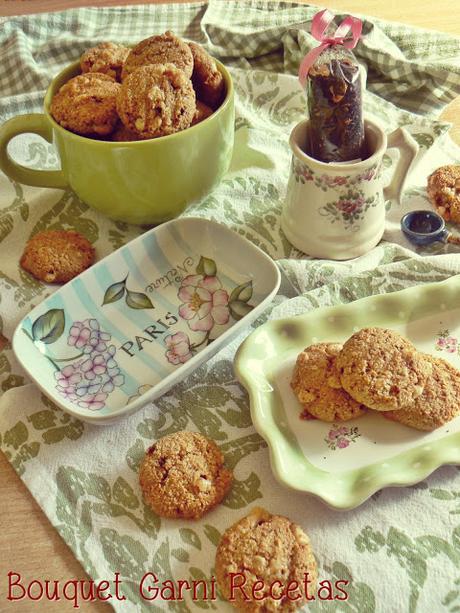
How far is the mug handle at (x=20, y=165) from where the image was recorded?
2.82ft

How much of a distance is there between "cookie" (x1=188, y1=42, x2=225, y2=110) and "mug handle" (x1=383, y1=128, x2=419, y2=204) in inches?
8.5

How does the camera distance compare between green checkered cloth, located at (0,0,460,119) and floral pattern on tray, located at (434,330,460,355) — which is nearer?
floral pattern on tray, located at (434,330,460,355)

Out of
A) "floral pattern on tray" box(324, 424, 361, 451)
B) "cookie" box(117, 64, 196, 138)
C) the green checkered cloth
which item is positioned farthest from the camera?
the green checkered cloth

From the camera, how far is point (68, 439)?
711 mm

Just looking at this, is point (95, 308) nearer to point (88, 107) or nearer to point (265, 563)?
point (88, 107)

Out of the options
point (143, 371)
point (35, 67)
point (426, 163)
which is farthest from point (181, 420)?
point (35, 67)

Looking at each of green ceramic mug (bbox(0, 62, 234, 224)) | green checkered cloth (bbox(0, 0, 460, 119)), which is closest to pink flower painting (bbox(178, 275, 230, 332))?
green ceramic mug (bbox(0, 62, 234, 224))

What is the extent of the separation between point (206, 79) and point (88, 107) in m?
0.15

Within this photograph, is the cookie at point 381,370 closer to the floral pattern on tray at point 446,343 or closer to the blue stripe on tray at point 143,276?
the floral pattern on tray at point 446,343

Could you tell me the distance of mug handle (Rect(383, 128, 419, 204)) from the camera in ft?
2.78

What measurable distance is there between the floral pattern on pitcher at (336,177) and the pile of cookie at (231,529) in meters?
0.32

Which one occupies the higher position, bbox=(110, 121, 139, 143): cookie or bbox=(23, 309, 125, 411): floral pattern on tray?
bbox=(110, 121, 139, 143): cookie

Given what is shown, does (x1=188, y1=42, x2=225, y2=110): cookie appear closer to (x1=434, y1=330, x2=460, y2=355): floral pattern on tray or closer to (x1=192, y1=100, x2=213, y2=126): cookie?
(x1=192, y1=100, x2=213, y2=126): cookie

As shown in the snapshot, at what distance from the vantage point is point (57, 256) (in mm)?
869
